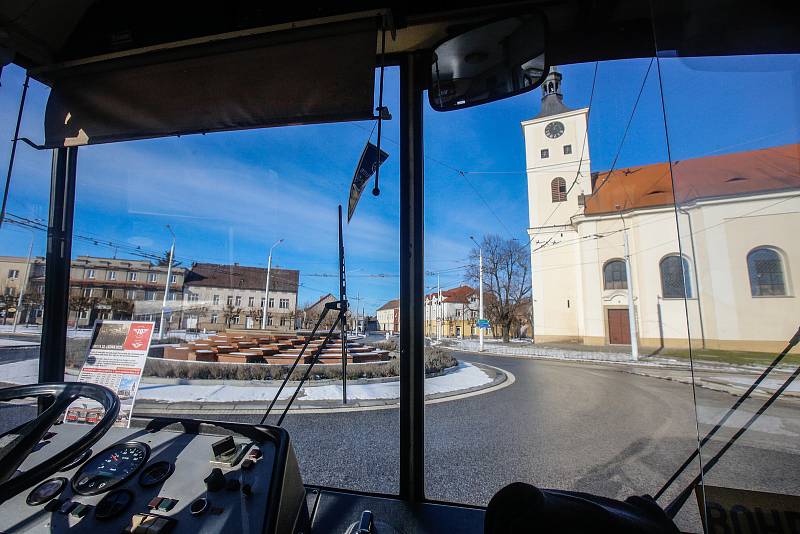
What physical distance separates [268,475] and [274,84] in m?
1.24

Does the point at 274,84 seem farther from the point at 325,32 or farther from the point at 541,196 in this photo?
the point at 541,196

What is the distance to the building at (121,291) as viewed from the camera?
3.89 feet

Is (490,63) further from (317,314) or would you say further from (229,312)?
(229,312)

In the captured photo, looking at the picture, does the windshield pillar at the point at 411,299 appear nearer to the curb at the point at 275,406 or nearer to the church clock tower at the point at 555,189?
the curb at the point at 275,406

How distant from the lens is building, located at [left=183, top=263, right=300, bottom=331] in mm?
1218

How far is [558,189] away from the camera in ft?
4.13

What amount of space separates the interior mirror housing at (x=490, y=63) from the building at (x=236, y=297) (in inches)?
36.6

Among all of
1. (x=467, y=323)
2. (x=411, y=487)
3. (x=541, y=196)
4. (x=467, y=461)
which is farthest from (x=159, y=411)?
(x=541, y=196)

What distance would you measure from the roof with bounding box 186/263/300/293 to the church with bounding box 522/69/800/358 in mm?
966

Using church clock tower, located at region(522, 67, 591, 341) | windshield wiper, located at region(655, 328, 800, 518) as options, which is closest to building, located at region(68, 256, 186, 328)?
church clock tower, located at region(522, 67, 591, 341)

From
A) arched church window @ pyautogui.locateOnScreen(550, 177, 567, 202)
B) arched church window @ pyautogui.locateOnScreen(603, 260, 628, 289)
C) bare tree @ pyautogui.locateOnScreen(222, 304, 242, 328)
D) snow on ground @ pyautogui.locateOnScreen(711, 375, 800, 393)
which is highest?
arched church window @ pyautogui.locateOnScreen(550, 177, 567, 202)

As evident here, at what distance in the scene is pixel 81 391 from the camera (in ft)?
2.57

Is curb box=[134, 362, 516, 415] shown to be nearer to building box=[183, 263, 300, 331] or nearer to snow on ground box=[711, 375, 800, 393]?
building box=[183, 263, 300, 331]

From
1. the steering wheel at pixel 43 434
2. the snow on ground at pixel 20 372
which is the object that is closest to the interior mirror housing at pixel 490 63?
the steering wheel at pixel 43 434
